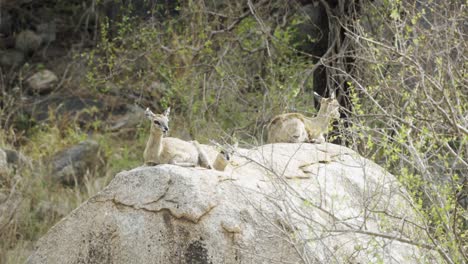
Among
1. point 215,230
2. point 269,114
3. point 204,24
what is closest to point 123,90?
point 204,24

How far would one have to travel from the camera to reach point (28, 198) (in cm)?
1557

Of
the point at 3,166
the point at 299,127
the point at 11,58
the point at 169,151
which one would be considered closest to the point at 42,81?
the point at 11,58

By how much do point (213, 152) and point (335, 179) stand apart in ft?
3.72

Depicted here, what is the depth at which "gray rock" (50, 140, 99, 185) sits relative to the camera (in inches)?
648

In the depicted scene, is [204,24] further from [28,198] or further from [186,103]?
[28,198]

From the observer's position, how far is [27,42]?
67.4 ft

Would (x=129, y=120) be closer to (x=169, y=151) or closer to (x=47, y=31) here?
(x=47, y=31)

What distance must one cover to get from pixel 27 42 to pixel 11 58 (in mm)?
522

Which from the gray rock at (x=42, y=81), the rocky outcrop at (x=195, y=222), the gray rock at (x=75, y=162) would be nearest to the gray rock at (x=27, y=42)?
the gray rock at (x=42, y=81)

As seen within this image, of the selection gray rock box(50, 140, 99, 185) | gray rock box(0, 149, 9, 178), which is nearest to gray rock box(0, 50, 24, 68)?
gray rock box(50, 140, 99, 185)

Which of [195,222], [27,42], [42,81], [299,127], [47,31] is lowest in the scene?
[42,81]

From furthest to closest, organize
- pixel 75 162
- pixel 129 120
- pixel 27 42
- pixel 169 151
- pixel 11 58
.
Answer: pixel 27 42 → pixel 11 58 → pixel 129 120 → pixel 75 162 → pixel 169 151

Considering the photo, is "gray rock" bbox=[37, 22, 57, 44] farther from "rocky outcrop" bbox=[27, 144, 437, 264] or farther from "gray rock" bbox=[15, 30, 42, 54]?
"rocky outcrop" bbox=[27, 144, 437, 264]

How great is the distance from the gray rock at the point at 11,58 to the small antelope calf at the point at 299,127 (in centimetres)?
1044
